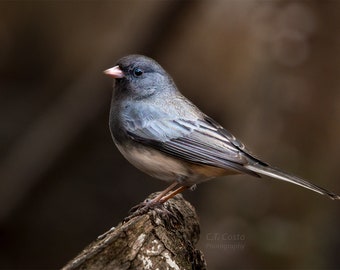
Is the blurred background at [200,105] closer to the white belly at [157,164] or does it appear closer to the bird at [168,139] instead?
the bird at [168,139]

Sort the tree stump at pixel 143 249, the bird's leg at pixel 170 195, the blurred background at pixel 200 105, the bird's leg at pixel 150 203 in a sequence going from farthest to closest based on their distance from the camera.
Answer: the blurred background at pixel 200 105 → the bird's leg at pixel 170 195 → the bird's leg at pixel 150 203 → the tree stump at pixel 143 249

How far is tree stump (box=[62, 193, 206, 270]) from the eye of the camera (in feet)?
8.11

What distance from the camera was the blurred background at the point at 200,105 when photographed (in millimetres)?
5270

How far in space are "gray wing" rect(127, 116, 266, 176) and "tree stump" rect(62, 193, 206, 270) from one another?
873mm

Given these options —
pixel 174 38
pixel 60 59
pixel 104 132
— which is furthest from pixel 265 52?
pixel 60 59

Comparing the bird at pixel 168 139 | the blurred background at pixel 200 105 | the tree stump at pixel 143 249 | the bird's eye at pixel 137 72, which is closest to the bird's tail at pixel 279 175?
the bird at pixel 168 139

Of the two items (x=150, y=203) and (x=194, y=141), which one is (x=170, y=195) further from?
(x=194, y=141)

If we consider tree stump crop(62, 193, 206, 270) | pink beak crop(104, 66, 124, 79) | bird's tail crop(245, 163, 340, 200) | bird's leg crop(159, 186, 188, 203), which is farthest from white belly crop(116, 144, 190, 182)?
tree stump crop(62, 193, 206, 270)

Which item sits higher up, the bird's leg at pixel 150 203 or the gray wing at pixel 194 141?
the gray wing at pixel 194 141

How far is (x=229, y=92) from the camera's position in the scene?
7.62 m

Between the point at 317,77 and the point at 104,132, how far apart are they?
2822 millimetres

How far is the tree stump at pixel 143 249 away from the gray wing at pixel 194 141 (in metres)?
0.87

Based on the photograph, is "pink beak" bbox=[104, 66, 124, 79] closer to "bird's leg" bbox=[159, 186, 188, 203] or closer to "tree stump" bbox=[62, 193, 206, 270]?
"bird's leg" bbox=[159, 186, 188, 203]

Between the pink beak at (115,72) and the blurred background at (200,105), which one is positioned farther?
the blurred background at (200,105)
